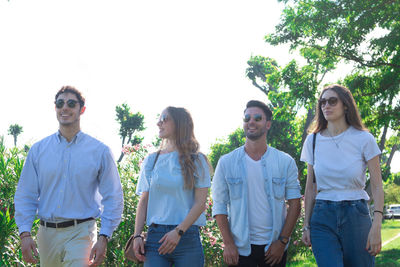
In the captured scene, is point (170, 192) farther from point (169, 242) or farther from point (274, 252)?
point (274, 252)

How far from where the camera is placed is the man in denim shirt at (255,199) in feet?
12.2

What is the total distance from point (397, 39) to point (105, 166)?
1098cm

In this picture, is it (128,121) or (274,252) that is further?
(128,121)

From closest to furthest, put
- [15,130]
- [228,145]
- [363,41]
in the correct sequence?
1. [363,41]
2. [228,145]
3. [15,130]

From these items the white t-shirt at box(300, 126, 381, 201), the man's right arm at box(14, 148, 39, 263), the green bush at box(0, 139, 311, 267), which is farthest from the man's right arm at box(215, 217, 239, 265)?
the green bush at box(0, 139, 311, 267)

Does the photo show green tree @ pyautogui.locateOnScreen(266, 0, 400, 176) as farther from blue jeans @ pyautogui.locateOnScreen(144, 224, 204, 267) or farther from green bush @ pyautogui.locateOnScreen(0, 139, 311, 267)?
blue jeans @ pyautogui.locateOnScreen(144, 224, 204, 267)

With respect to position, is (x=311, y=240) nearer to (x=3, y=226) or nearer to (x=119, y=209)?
(x=119, y=209)

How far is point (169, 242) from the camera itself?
138 inches

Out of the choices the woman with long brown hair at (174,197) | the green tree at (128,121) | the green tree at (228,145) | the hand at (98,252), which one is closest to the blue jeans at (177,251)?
the woman with long brown hair at (174,197)

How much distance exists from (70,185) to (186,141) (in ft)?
3.49

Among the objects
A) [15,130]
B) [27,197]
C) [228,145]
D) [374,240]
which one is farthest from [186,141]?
[15,130]

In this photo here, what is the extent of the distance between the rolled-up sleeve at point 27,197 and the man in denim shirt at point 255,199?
1.59 metres

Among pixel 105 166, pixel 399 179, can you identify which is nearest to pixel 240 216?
pixel 105 166

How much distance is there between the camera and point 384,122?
13.7 meters
